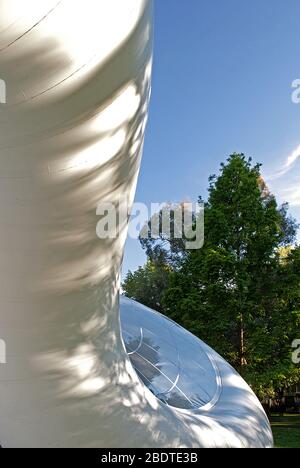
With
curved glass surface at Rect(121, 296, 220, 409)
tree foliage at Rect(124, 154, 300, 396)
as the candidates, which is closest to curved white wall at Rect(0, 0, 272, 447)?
curved glass surface at Rect(121, 296, 220, 409)

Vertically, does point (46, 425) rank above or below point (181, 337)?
below

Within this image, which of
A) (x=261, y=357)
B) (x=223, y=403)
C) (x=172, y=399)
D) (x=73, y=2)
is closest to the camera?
(x=73, y=2)

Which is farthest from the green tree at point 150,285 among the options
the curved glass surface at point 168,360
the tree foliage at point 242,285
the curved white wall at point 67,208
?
the curved white wall at point 67,208

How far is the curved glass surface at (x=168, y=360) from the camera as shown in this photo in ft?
20.7

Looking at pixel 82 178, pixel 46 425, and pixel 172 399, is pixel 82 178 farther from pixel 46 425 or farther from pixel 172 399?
pixel 172 399

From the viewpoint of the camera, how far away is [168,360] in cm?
709

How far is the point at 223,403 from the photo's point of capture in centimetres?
662

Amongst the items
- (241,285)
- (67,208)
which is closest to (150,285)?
(241,285)

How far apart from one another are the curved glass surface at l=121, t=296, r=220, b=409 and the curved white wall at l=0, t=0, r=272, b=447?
68.2 inches

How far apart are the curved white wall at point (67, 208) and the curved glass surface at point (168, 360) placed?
1.73 metres

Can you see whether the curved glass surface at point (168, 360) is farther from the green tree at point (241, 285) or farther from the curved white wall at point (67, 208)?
the green tree at point (241, 285)

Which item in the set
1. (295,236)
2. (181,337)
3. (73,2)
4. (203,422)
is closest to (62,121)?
(73,2)

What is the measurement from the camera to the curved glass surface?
6.31m

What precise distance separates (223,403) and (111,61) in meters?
5.59
